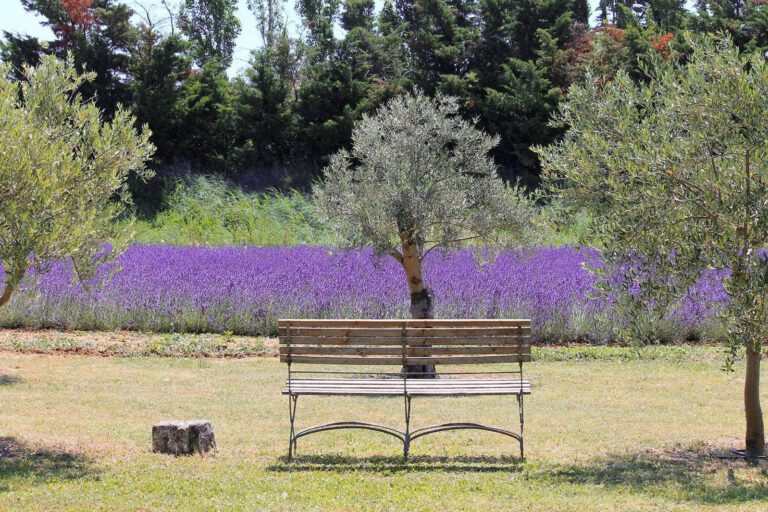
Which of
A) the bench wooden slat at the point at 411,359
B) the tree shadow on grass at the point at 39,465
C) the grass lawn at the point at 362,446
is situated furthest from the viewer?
the bench wooden slat at the point at 411,359

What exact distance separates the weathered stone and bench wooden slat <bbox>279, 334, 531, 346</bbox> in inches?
36.9

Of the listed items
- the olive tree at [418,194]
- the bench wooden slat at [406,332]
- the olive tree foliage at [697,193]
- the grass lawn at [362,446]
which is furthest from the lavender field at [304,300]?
the olive tree foliage at [697,193]

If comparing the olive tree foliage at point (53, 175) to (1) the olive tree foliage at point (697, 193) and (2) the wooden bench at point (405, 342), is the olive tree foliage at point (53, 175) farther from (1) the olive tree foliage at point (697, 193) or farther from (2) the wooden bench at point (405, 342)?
(1) the olive tree foliage at point (697, 193)

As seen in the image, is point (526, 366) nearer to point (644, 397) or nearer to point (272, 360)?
point (644, 397)

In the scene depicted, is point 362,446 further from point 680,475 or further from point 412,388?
point 680,475

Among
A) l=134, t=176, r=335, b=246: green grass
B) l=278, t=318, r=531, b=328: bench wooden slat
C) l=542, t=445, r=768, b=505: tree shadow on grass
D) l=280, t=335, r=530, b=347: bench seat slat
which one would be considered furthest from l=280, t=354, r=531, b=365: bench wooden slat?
l=134, t=176, r=335, b=246: green grass

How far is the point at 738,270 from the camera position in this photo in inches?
253

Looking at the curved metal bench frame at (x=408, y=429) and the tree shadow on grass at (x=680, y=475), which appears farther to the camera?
the curved metal bench frame at (x=408, y=429)

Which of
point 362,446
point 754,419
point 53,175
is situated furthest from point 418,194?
point 53,175

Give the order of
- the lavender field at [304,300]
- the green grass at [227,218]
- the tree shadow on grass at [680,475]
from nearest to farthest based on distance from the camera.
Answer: the tree shadow on grass at [680,475]
the lavender field at [304,300]
the green grass at [227,218]

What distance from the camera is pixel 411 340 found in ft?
25.0

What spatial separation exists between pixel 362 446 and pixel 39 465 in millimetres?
2564

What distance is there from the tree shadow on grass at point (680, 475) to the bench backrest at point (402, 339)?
1.12 metres

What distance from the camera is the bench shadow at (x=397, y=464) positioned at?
687 cm
